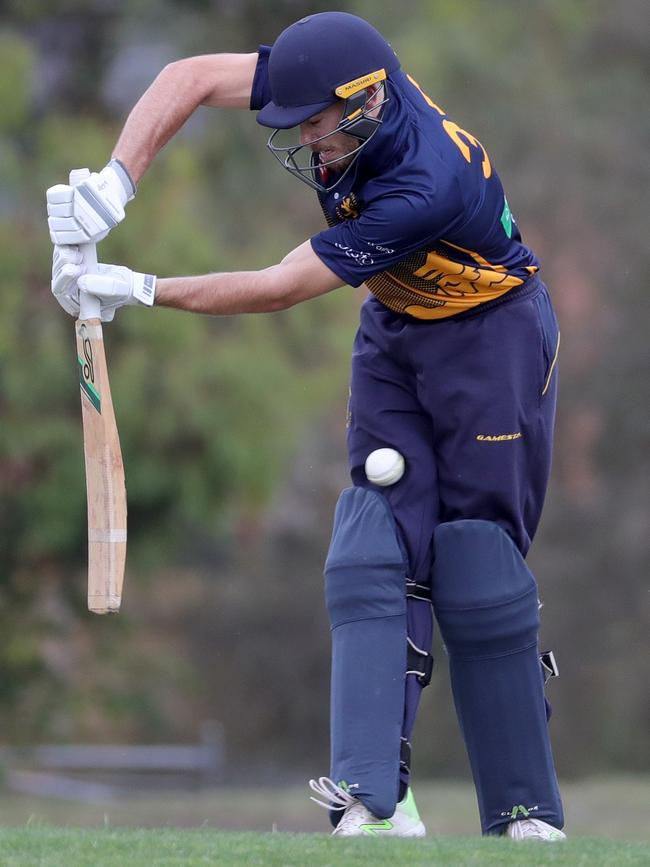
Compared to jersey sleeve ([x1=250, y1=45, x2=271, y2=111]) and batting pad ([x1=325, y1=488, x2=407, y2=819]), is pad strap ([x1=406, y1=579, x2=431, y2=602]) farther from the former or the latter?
jersey sleeve ([x1=250, y1=45, x2=271, y2=111])

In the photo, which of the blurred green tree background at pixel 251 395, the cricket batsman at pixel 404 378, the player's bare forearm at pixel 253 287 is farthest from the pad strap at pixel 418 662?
the blurred green tree background at pixel 251 395

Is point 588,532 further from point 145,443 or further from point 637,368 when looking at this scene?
point 145,443

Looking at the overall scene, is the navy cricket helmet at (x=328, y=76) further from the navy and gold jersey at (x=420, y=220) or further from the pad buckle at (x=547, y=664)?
the pad buckle at (x=547, y=664)

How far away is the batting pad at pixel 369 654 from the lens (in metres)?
4.44

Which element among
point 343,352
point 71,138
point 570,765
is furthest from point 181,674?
point 71,138

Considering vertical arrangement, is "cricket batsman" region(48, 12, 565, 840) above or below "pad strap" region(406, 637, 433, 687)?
above

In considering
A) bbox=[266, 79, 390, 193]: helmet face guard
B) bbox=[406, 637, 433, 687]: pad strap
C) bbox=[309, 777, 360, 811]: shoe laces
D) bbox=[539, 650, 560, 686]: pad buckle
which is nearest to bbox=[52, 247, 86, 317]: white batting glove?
bbox=[266, 79, 390, 193]: helmet face guard

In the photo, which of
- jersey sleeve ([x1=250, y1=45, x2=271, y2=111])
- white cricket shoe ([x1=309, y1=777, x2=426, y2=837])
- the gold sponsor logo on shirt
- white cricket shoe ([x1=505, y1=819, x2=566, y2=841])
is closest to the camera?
white cricket shoe ([x1=309, y1=777, x2=426, y2=837])

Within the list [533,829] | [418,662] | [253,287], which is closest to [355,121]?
[253,287]

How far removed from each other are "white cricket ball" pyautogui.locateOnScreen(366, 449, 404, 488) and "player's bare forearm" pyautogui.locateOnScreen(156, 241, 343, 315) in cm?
56

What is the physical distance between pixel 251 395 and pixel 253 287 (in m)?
7.49

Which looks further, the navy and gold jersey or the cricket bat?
the cricket bat

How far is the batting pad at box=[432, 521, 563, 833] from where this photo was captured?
183 inches

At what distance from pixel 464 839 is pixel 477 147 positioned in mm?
1783
